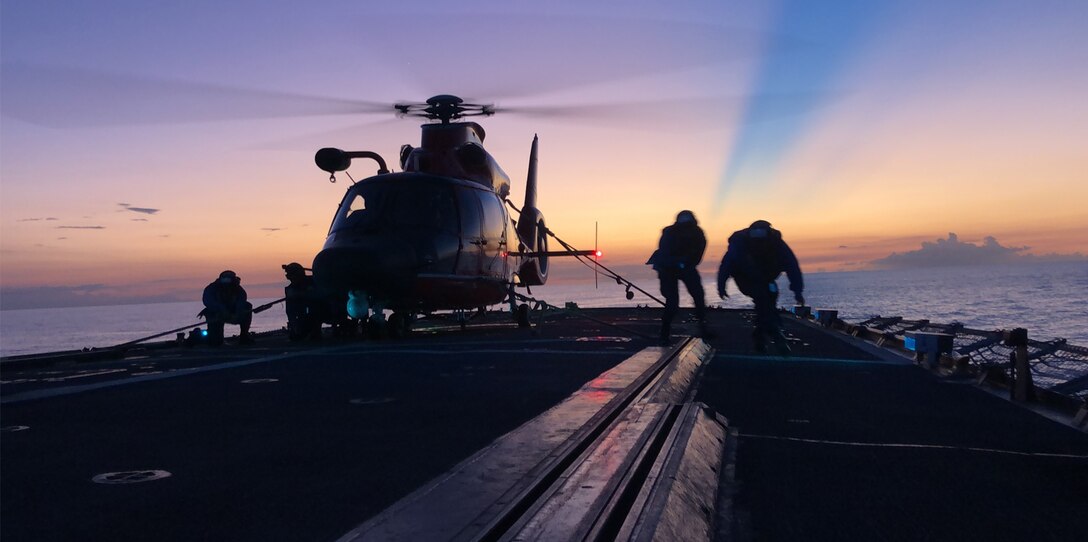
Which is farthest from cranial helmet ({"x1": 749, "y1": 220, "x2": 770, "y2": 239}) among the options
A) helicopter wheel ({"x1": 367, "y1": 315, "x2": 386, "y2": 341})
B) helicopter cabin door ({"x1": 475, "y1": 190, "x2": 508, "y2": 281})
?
helicopter cabin door ({"x1": 475, "y1": 190, "x2": 508, "y2": 281})

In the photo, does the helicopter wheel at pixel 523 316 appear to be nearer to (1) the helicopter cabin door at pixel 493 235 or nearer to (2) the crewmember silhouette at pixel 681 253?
(1) the helicopter cabin door at pixel 493 235

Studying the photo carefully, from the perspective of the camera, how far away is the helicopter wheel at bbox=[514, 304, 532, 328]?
21.2m

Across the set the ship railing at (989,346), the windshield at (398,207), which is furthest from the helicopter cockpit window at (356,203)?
the ship railing at (989,346)

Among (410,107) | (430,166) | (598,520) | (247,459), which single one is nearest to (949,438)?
(598,520)

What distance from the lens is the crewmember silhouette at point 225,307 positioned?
15.4m

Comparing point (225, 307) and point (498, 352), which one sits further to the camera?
point (225, 307)

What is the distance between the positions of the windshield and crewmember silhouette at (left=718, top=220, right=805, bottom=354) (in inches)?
279

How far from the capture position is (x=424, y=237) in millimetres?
15375

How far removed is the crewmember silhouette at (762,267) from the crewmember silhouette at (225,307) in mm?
9804

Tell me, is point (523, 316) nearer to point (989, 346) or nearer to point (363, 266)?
point (363, 266)

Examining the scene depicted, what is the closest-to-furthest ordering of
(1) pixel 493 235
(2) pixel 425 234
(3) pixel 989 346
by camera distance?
(2) pixel 425 234 → (3) pixel 989 346 → (1) pixel 493 235

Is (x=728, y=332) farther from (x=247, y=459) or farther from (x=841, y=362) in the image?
(x=247, y=459)

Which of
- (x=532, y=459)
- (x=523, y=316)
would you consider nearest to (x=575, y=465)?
(x=532, y=459)

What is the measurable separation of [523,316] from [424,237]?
256 inches
